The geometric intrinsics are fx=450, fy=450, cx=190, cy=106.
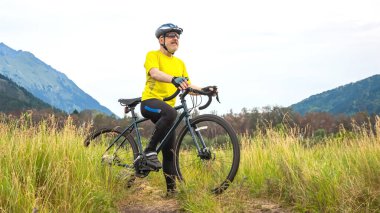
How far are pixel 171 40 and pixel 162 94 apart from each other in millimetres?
711

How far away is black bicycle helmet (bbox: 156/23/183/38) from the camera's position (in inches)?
227

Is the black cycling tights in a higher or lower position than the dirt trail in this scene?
higher

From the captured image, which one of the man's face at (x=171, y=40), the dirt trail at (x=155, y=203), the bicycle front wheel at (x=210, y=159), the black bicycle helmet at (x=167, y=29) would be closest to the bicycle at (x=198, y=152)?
the bicycle front wheel at (x=210, y=159)

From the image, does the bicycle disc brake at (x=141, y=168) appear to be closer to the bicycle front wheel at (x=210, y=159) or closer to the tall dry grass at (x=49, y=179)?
the tall dry grass at (x=49, y=179)

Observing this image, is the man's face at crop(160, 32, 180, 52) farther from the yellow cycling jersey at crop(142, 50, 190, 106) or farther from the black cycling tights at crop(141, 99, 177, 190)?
the black cycling tights at crop(141, 99, 177, 190)

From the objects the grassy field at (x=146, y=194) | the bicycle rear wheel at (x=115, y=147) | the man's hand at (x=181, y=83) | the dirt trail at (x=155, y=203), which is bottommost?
the dirt trail at (x=155, y=203)

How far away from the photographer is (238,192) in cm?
518

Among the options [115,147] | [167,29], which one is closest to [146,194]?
[115,147]

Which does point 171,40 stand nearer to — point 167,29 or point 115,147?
point 167,29

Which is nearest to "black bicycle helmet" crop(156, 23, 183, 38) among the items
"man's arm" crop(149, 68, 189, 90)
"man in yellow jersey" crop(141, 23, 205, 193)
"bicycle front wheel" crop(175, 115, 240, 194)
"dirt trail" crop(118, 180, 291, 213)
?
"man in yellow jersey" crop(141, 23, 205, 193)

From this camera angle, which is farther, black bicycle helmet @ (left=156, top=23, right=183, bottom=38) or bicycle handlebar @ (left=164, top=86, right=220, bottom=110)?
black bicycle helmet @ (left=156, top=23, right=183, bottom=38)

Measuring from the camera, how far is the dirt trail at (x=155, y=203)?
16.3ft

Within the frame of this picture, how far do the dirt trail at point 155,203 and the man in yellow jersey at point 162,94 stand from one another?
320mm

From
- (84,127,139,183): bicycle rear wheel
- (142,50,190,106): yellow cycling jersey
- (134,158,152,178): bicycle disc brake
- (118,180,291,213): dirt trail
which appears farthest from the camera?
(84,127,139,183): bicycle rear wheel
